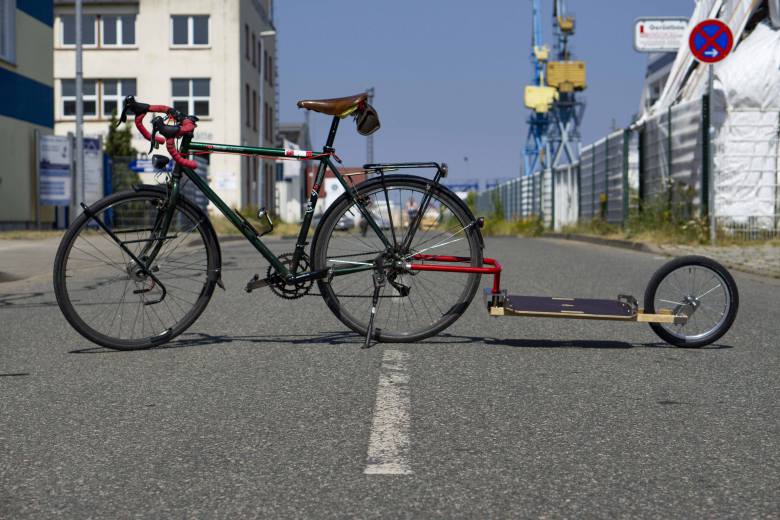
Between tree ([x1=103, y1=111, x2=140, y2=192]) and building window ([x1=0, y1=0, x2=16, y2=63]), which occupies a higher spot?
building window ([x1=0, y1=0, x2=16, y2=63])

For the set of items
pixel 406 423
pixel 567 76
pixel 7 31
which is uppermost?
pixel 567 76

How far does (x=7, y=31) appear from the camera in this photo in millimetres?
26781

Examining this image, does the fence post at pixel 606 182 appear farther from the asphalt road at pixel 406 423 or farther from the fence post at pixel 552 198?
the asphalt road at pixel 406 423

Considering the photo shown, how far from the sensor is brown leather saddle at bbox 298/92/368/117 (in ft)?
18.1

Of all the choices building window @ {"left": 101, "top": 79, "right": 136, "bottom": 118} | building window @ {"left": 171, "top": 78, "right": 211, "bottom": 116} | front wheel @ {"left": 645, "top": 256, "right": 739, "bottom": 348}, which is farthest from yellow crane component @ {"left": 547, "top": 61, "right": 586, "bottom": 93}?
front wheel @ {"left": 645, "top": 256, "right": 739, "bottom": 348}

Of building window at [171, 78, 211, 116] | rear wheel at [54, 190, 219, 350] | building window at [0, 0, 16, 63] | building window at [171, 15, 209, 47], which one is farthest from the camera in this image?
building window at [171, 15, 209, 47]

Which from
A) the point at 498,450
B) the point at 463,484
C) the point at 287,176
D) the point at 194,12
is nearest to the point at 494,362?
the point at 498,450

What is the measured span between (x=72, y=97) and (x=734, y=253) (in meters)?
35.7

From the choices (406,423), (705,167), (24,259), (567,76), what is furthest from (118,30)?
(567,76)

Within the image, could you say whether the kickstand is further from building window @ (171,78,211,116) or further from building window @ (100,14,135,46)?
building window @ (100,14,135,46)

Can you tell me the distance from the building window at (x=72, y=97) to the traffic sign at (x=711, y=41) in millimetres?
33183

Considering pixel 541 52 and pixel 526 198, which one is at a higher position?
pixel 541 52

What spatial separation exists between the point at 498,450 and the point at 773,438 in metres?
1.05

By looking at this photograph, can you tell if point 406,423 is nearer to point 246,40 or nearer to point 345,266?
point 345,266
